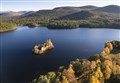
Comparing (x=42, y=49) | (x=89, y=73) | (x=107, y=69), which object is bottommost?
(x=42, y=49)

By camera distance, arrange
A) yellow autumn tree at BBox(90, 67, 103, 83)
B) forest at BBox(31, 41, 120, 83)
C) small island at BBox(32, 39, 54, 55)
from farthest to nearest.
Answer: small island at BBox(32, 39, 54, 55) < forest at BBox(31, 41, 120, 83) < yellow autumn tree at BBox(90, 67, 103, 83)

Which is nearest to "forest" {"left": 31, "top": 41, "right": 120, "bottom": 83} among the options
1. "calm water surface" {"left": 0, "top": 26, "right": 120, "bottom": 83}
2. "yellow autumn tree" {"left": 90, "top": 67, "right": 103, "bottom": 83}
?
"yellow autumn tree" {"left": 90, "top": 67, "right": 103, "bottom": 83}

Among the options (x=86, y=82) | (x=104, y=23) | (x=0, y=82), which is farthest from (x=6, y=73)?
(x=104, y=23)

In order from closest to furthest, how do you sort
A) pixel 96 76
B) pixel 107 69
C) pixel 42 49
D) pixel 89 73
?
pixel 96 76 → pixel 107 69 → pixel 89 73 → pixel 42 49

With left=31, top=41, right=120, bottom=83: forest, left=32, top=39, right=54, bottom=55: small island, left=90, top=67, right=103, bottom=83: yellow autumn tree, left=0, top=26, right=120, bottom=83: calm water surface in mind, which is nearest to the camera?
left=90, top=67, right=103, bottom=83: yellow autumn tree

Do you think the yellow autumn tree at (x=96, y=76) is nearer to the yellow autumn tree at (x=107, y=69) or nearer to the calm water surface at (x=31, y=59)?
the yellow autumn tree at (x=107, y=69)

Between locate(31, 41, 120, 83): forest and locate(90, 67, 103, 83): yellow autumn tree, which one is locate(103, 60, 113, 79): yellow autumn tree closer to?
locate(31, 41, 120, 83): forest

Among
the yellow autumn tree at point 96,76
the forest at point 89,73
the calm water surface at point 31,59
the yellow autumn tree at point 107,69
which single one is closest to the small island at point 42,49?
the calm water surface at point 31,59

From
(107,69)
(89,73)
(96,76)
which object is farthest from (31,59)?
(96,76)

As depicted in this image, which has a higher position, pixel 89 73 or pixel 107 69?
pixel 107 69

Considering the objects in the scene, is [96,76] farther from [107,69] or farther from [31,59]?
[31,59]

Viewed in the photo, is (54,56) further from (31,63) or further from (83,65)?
(83,65)
